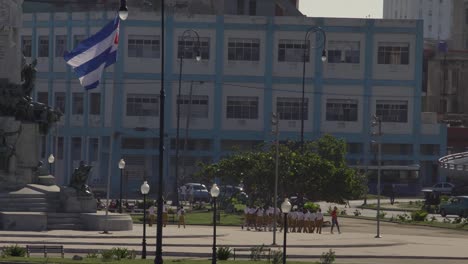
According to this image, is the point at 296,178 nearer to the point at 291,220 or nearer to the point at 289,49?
the point at 291,220

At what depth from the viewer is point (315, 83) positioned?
12350 centimetres

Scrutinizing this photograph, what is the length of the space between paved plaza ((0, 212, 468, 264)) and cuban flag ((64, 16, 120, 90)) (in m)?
6.46

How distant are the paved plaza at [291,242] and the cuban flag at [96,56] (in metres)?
6.46

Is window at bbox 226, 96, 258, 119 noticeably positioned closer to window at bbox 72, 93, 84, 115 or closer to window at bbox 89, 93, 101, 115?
window at bbox 89, 93, 101, 115

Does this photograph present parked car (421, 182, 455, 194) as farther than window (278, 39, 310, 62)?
No

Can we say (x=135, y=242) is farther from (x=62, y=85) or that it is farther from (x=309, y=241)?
(x=62, y=85)

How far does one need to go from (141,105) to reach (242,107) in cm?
815

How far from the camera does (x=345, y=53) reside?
125 meters

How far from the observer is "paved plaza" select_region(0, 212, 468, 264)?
58.6 m

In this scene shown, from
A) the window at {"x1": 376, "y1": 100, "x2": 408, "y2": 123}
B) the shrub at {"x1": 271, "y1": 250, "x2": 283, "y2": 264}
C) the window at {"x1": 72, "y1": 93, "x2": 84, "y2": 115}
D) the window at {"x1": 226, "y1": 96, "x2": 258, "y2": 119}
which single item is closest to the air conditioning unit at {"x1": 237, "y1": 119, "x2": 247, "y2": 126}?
the window at {"x1": 226, "y1": 96, "x2": 258, "y2": 119}

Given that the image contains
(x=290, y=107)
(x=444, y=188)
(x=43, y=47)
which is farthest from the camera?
(x=43, y=47)

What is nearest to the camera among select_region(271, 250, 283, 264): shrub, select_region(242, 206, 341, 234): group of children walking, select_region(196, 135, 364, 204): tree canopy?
select_region(271, 250, 283, 264): shrub

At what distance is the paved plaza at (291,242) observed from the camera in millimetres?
58562

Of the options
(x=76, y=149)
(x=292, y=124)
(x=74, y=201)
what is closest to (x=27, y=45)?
(x=76, y=149)
